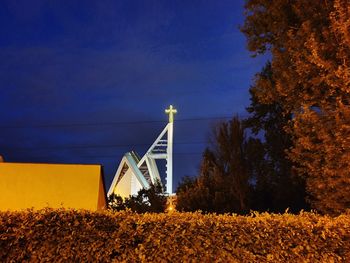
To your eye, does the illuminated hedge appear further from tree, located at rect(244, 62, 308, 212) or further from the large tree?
tree, located at rect(244, 62, 308, 212)

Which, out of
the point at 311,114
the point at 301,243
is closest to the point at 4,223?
the point at 301,243

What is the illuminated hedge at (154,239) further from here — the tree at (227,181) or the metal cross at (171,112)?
the metal cross at (171,112)

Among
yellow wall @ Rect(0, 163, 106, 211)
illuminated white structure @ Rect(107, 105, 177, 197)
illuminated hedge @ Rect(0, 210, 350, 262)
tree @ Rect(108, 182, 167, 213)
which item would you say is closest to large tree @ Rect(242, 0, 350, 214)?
illuminated hedge @ Rect(0, 210, 350, 262)

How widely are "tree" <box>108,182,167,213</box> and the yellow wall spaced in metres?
7.11

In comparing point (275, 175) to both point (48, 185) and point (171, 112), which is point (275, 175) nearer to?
point (48, 185)

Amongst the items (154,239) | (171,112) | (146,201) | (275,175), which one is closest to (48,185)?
(154,239)

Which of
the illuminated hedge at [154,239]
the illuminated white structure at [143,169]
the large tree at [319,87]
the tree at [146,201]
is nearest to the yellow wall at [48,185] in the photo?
the illuminated hedge at [154,239]

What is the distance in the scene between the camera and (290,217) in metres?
6.50

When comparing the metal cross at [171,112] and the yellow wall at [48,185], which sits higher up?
the metal cross at [171,112]

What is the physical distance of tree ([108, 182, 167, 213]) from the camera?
18.6m

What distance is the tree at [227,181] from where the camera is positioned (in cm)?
1709

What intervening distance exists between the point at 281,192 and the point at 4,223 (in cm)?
1437

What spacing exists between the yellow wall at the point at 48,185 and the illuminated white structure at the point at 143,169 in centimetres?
1974

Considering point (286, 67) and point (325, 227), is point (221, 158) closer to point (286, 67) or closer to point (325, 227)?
point (286, 67)
